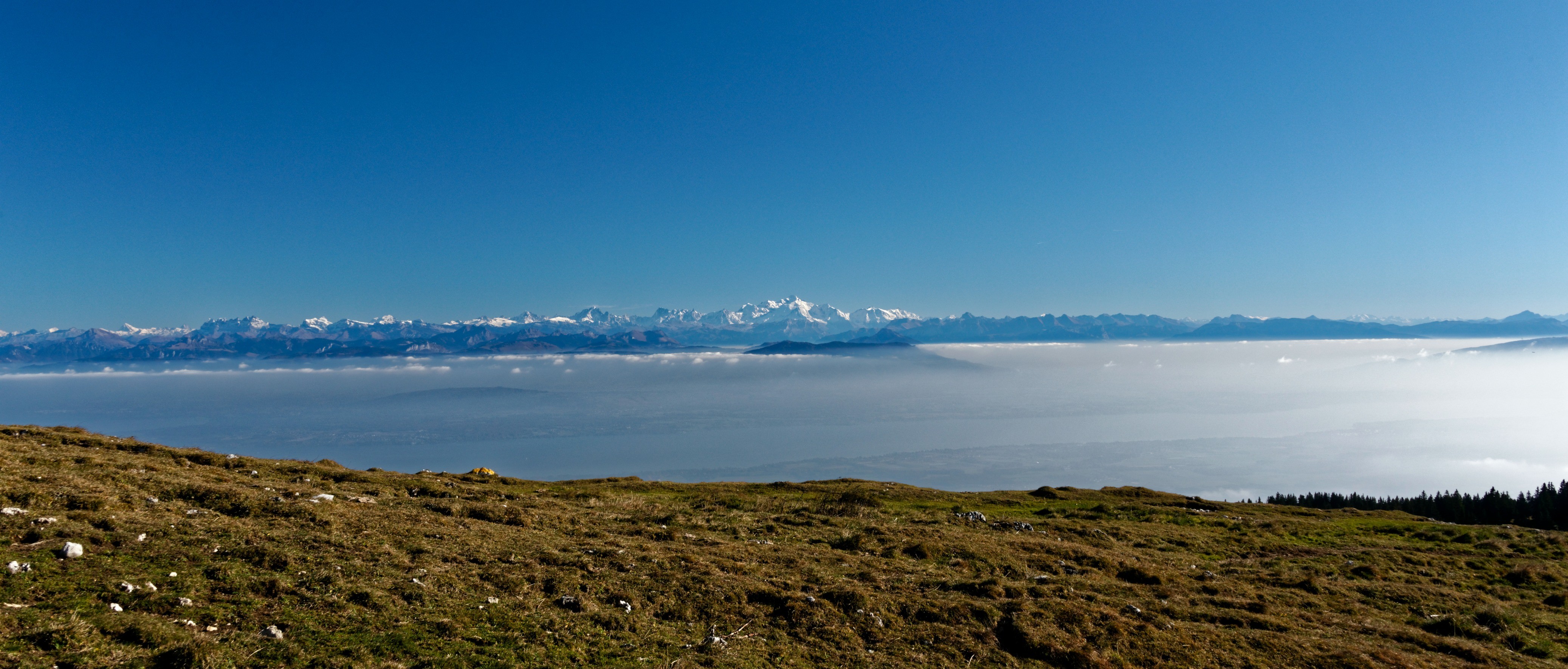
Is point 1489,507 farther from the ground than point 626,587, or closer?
closer

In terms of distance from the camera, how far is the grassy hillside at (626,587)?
12406mm

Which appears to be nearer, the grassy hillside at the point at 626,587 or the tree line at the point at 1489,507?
Answer: the grassy hillside at the point at 626,587

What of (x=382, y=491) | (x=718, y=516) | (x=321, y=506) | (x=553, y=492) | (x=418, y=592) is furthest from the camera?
(x=553, y=492)

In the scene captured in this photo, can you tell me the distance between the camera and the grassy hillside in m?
12.4

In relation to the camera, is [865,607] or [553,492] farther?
[553,492]

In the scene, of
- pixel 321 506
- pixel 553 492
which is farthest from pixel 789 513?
pixel 321 506

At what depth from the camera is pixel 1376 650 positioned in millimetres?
19016

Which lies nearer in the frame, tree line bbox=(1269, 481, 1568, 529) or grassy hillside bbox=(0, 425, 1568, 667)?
grassy hillside bbox=(0, 425, 1568, 667)

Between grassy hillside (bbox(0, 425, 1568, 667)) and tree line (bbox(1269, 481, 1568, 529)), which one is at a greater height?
grassy hillside (bbox(0, 425, 1568, 667))

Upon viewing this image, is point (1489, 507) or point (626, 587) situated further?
point (1489, 507)

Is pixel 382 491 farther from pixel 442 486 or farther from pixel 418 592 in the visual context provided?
pixel 418 592

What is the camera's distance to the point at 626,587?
60.2 ft

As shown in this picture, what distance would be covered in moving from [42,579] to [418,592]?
6.45 metres

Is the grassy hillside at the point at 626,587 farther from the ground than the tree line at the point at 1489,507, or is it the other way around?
the grassy hillside at the point at 626,587
